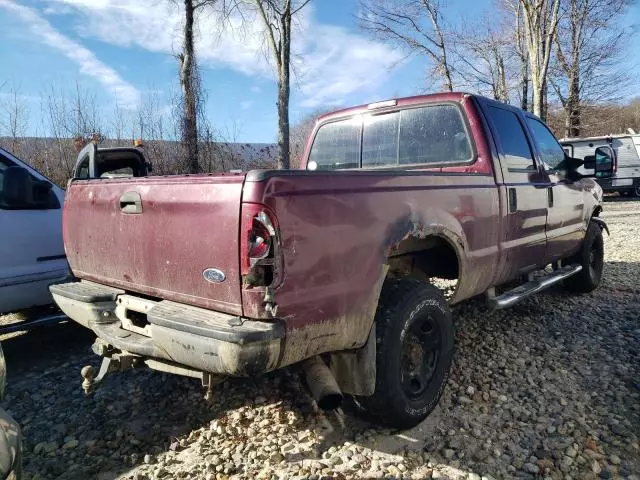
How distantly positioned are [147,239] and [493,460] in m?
2.18

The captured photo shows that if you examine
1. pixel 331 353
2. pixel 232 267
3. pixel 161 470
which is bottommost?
pixel 161 470

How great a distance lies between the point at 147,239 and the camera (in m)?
2.52

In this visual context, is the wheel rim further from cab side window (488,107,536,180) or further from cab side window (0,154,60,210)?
cab side window (0,154,60,210)

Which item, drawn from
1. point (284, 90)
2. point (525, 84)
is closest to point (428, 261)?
point (284, 90)

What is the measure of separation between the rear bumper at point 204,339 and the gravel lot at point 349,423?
67 cm

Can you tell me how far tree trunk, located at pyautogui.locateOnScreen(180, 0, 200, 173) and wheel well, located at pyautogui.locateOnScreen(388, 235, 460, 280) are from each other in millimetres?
10231

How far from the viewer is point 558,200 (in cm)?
445

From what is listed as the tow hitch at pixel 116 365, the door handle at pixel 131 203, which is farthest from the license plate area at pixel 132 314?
the door handle at pixel 131 203

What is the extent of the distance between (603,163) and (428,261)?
10.3ft

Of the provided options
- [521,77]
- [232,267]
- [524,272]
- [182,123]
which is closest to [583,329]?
[524,272]

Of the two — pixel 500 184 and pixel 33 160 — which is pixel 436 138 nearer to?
pixel 500 184

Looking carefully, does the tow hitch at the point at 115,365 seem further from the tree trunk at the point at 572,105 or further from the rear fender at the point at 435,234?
the tree trunk at the point at 572,105

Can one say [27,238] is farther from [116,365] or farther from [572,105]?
[572,105]

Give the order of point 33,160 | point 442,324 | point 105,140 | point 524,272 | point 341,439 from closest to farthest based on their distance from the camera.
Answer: point 341,439 < point 442,324 < point 524,272 < point 33,160 < point 105,140
